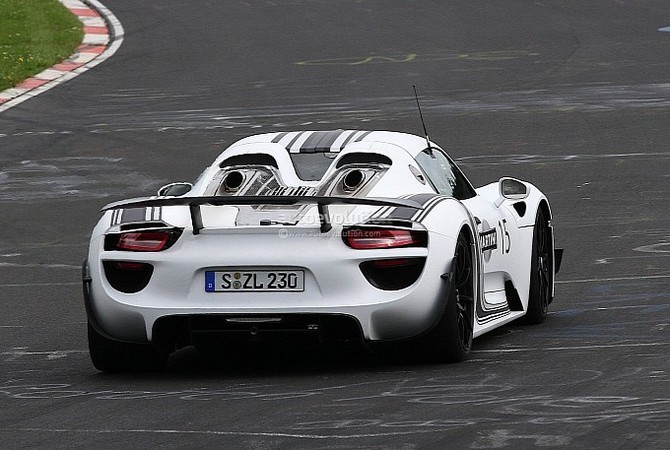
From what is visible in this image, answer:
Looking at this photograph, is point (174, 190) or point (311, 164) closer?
point (311, 164)

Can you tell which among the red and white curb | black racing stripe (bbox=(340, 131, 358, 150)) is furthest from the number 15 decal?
the red and white curb

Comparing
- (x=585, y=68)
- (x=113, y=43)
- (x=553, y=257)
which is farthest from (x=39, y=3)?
(x=553, y=257)

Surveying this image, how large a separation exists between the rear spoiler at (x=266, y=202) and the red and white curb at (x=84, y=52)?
14.2 metres

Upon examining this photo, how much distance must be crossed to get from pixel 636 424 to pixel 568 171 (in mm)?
10103

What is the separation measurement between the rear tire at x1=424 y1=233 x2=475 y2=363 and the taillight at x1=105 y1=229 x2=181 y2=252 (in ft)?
4.20

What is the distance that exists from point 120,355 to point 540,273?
269 cm

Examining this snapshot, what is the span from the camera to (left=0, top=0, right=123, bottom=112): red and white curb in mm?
23219

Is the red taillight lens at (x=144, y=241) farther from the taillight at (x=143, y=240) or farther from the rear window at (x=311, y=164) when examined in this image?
the rear window at (x=311, y=164)

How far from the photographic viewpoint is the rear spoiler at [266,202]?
772 centimetres

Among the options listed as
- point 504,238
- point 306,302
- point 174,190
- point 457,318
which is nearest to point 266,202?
point 306,302

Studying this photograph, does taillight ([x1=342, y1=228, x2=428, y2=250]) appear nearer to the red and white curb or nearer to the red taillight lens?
the red taillight lens

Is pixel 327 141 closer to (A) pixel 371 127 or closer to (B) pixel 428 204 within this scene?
(B) pixel 428 204

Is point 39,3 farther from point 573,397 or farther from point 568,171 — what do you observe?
point 573,397

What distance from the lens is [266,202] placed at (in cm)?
768
